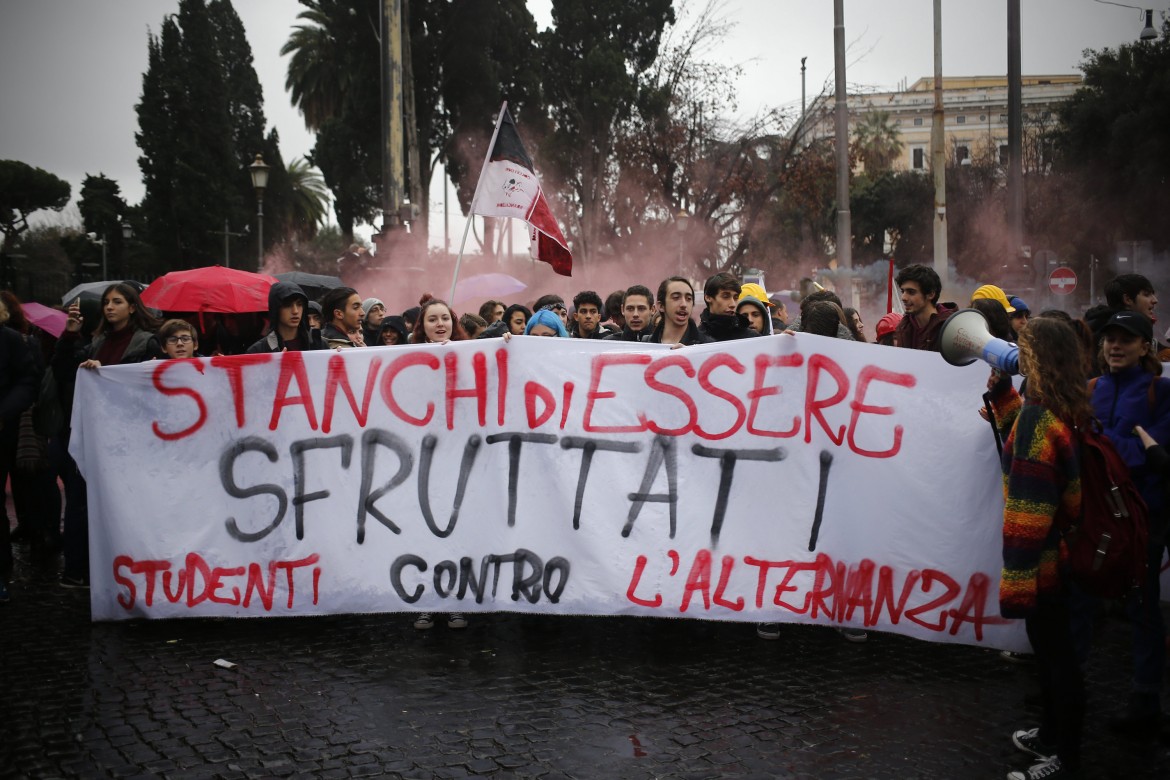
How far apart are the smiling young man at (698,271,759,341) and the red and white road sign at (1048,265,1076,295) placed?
58.1ft

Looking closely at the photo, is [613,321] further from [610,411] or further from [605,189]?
[605,189]

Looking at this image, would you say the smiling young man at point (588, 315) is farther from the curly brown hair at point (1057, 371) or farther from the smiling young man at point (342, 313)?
the curly brown hair at point (1057, 371)

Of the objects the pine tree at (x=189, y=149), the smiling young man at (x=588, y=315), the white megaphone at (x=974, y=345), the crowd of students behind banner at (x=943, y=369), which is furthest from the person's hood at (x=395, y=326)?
the pine tree at (x=189, y=149)

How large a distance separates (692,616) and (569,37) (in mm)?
26730

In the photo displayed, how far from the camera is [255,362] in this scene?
17.2 ft

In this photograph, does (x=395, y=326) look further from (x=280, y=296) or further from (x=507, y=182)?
(x=280, y=296)

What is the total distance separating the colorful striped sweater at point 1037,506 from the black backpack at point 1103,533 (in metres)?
0.04

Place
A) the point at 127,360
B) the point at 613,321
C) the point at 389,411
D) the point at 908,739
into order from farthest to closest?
1. the point at 613,321
2. the point at 127,360
3. the point at 389,411
4. the point at 908,739

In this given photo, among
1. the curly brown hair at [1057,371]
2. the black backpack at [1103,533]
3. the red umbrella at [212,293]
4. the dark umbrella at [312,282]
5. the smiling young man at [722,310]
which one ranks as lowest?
the black backpack at [1103,533]

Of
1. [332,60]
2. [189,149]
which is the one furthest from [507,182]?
[189,149]

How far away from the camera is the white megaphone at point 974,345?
11.6ft

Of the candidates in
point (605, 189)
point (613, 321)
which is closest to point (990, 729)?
point (613, 321)

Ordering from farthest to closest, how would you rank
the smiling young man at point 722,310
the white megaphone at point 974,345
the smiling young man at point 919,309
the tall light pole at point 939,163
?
the tall light pole at point 939,163, the smiling young man at point 722,310, the smiling young man at point 919,309, the white megaphone at point 974,345

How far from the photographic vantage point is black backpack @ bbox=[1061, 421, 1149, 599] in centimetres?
333
